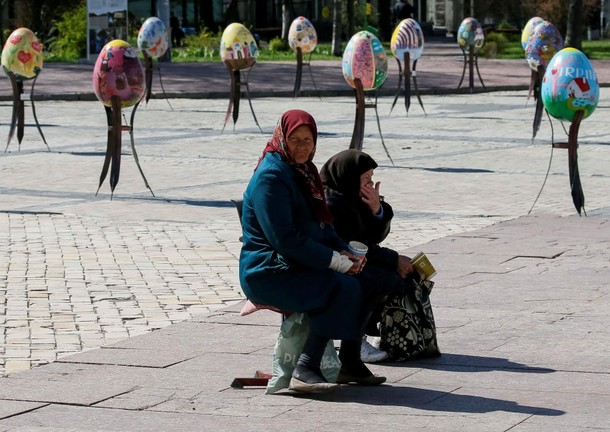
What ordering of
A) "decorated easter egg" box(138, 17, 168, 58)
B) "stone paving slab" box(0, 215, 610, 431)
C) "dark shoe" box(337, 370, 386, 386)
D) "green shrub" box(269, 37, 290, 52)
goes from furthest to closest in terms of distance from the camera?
"green shrub" box(269, 37, 290, 52)
"decorated easter egg" box(138, 17, 168, 58)
"dark shoe" box(337, 370, 386, 386)
"stone paving slab" box(0, 215, 610, 431)

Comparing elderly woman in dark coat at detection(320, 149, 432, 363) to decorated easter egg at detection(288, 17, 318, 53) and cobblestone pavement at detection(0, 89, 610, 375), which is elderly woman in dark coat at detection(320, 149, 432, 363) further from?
decorated easter egg at detection(288, 17, 318, 53)

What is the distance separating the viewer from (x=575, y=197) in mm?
11766

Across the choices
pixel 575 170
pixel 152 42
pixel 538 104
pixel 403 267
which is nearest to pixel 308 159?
pixel 403 267

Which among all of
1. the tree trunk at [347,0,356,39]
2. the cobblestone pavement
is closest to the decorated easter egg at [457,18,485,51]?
the cobblestone pavement

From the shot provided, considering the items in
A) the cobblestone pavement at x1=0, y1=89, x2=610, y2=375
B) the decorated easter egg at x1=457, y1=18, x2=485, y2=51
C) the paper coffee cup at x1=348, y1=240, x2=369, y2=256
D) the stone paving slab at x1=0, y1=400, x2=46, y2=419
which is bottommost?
the cobblestone pavement at x1=0, y1=89, x2=610, y2=375

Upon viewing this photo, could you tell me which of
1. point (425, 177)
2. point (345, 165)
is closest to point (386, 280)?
point (345, 165)

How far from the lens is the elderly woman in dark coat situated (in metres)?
6.36

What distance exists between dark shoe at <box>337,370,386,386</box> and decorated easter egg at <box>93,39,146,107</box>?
709cm

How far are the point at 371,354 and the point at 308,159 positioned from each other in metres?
1.16

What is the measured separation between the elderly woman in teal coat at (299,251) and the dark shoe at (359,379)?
8.4 inches

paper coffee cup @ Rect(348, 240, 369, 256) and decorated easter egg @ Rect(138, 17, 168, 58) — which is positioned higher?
decorated easter egg @ Rect(138, 17, 168, 58)

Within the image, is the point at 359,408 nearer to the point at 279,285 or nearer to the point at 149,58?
the point at 279,285

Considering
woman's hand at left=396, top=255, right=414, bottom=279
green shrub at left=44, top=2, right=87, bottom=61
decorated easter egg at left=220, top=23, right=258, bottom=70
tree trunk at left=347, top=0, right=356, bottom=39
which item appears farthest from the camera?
tree trunk at left=347, top=0, right=356, bottom=39

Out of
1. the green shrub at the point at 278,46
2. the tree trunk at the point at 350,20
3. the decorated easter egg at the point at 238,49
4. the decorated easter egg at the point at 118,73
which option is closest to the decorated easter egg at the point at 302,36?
the decorated easter egg at the point at 238,49
